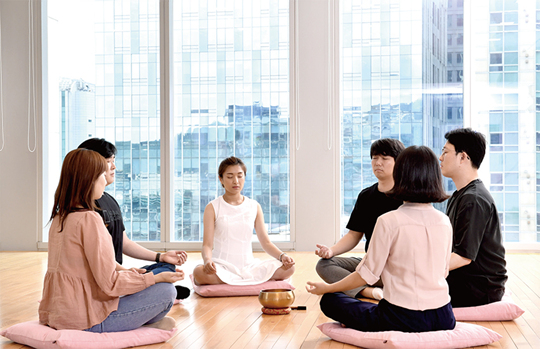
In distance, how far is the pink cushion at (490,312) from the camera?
9.53 ft

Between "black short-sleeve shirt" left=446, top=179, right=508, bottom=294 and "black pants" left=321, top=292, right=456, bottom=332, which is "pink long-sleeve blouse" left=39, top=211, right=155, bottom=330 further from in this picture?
"black short-sleeve shirt" left=446, top=179, right=508, bottom=294

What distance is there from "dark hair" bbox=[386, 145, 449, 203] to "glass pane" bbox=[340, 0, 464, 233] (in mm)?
3393

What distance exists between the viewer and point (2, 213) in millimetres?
5977

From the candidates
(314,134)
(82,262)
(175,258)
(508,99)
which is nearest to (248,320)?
(175,258)

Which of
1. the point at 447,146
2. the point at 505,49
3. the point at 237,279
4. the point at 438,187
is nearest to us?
the point at 438,187

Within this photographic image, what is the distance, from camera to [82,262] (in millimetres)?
2416

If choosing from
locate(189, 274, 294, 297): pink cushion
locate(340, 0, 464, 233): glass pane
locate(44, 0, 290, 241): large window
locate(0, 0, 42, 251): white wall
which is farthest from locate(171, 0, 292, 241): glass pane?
locate(189, 274, 294, 297): pink cushion

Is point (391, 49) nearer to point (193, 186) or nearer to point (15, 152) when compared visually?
point (193, 186)

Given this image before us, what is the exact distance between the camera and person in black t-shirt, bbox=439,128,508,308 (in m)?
2.80

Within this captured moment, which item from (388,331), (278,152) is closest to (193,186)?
(278,152)

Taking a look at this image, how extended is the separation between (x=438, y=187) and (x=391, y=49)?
365 centimetres

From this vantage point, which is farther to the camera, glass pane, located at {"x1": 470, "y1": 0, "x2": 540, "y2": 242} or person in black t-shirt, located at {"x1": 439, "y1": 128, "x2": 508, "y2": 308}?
glass pane, located at {"x1": 470, "y1": 0, "x2": 540, "y2": 242}

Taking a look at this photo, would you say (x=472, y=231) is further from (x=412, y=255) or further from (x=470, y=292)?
(x=412, y=255)

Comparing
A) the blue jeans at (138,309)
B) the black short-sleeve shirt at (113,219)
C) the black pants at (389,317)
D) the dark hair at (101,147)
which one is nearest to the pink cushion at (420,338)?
the black pants at (389,317)
